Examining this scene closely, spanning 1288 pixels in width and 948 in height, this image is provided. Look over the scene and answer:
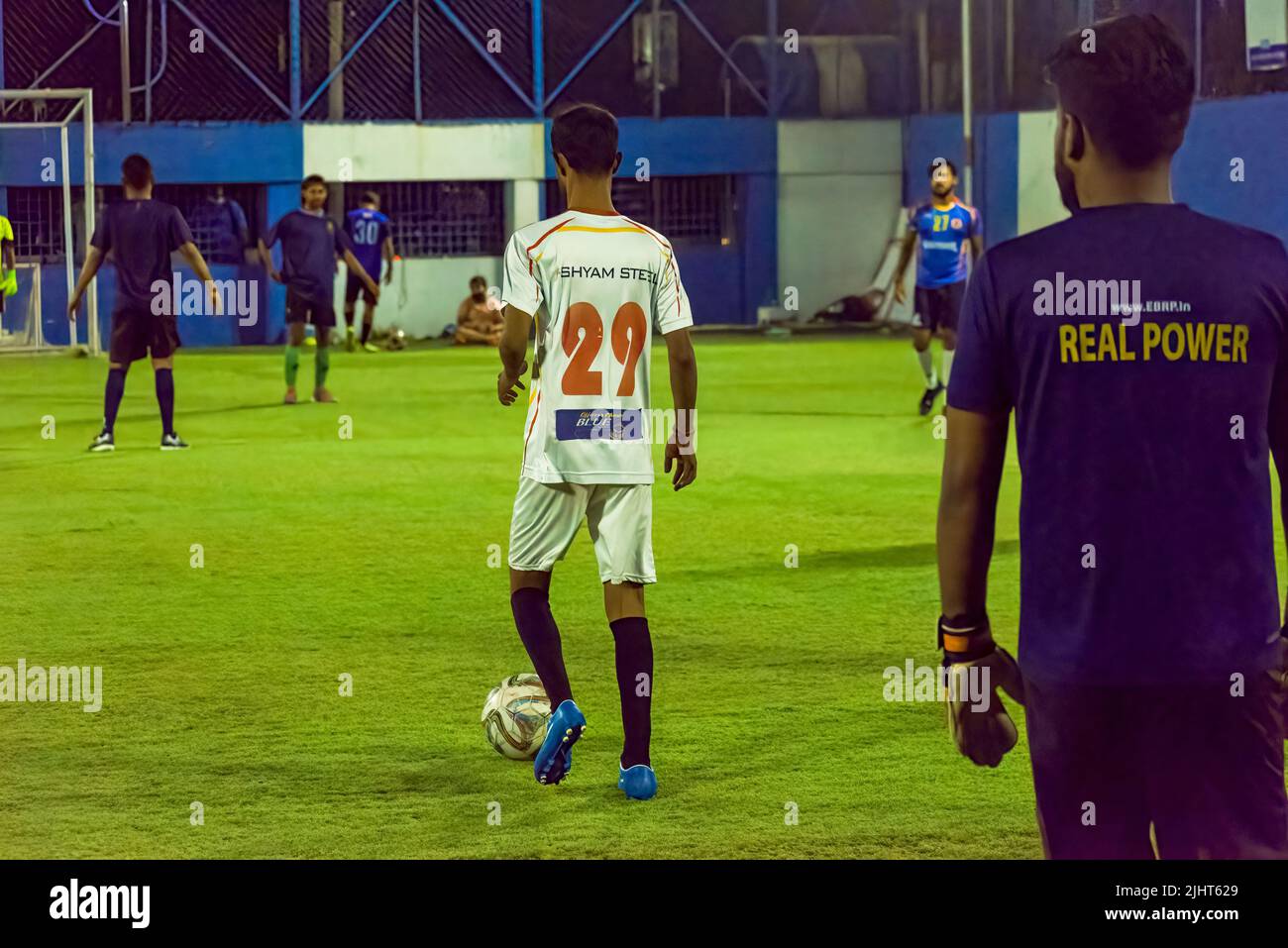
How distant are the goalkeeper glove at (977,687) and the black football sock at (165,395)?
13.6m

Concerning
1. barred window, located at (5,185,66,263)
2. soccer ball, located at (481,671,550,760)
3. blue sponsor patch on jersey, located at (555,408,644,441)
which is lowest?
soccer ball, located at (481,671,550,760)

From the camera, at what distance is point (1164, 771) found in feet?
11.5

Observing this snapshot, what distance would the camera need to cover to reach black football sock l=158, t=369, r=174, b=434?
16.7 meters

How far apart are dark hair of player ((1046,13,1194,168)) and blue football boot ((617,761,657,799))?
3.48 meters

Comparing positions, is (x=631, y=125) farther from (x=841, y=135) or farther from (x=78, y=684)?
(x=78, y=684)

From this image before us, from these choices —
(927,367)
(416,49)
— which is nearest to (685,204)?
(416,49)

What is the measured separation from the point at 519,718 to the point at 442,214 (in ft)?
95.4

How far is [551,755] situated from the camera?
21.7 ft

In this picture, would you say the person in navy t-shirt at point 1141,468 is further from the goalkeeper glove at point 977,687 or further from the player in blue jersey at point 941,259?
the player in blue jersey at point 941,259

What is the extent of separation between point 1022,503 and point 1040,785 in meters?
0.49

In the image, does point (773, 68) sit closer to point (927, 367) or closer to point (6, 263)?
point (6, 263)

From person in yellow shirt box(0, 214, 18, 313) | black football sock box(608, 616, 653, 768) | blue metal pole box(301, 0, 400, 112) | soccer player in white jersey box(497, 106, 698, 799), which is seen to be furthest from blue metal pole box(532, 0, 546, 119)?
black football sock box(608, 616, 653, 768)

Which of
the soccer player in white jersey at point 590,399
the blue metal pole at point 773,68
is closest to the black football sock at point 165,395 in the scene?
the soccer player in white jersey at point 590,399

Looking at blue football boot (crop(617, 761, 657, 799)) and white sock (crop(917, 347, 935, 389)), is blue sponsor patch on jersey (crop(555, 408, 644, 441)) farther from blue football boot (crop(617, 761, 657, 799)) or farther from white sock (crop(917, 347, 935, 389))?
white sock (crop(917, 347, 935, 389))
